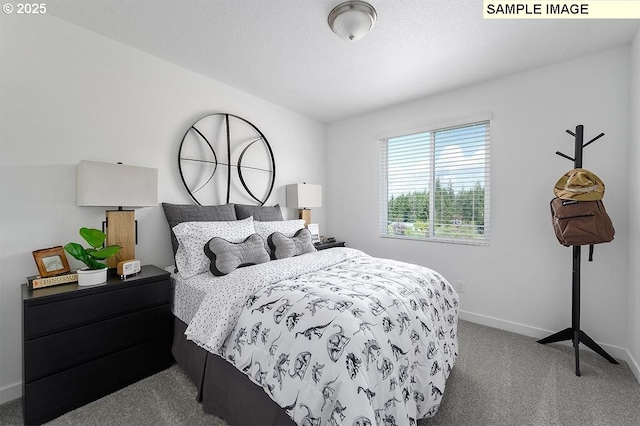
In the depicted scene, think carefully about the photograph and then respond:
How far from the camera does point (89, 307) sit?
5.58 ft

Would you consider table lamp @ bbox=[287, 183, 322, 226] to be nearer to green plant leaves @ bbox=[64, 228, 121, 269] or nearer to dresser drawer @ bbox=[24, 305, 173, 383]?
dresser drawer @ bbox=[24, 305, 173, 383]

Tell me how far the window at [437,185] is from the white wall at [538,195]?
0.38ft

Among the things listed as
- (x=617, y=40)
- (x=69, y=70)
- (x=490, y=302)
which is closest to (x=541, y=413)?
(x=490, y=302)

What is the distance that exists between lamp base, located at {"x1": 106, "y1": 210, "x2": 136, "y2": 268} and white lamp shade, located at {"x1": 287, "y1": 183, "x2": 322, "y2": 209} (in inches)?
69.1

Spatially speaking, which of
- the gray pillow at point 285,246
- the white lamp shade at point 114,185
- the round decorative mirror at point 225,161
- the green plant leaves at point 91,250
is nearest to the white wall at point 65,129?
the round decorative mirror at point 225,161

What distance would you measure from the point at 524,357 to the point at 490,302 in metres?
0.69

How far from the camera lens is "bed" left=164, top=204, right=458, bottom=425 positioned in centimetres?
112

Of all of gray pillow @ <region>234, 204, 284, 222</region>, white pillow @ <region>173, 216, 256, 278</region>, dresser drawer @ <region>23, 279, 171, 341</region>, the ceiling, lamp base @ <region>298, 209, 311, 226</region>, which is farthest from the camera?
lamp base @ <region>298, 209, 311, 226</region>

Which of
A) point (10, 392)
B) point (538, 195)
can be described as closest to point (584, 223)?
point (538, 195)

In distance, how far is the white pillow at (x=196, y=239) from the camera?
2.11m

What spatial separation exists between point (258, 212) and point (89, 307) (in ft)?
5.31

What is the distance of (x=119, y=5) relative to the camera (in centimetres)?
183

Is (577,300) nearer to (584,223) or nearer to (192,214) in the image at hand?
(584,223)

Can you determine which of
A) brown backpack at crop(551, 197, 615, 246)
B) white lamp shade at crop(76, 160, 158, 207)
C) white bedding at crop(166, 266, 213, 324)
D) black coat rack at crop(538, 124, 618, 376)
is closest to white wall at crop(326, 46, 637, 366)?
black coat rack at crop(538, 124, 618, 376)
